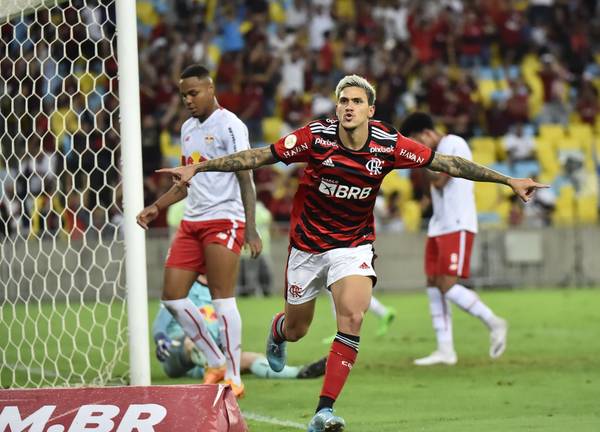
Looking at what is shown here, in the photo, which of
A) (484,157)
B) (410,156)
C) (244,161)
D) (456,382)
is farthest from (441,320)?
(484,157)

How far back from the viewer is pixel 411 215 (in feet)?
72.6

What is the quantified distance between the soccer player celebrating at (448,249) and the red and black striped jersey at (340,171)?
12.3 feet

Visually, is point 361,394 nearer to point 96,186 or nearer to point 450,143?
point 450,143

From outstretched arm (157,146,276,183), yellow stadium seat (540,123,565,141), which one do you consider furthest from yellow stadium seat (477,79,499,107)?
outstretched arm (157,146,276,183)

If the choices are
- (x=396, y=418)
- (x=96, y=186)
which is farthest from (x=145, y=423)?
(x=96, y=186)

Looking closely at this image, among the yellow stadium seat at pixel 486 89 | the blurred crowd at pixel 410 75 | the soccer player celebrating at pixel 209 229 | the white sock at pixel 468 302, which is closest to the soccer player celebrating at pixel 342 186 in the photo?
the soccer player celebrating at pixel 209 229

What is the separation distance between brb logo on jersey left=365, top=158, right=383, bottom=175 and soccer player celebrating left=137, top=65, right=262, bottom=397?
1786 mm

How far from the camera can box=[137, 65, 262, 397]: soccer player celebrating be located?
884 centimetres

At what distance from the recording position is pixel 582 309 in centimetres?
1703

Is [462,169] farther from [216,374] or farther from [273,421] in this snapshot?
[216,374]

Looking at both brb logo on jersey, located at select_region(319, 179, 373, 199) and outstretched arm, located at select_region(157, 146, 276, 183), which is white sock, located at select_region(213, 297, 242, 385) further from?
outstretched arm, located at select_region(157, 146, 276, 183)

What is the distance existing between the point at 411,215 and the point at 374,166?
15.0 meters

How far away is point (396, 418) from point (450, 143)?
13.1 feet

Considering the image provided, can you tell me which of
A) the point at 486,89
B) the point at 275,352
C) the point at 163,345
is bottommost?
the point at 163,345
